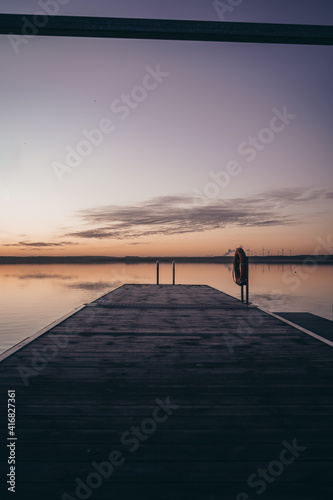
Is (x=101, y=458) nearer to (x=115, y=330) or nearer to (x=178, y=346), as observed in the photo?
(x=178, y=346)

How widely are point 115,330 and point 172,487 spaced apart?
364 centimetres

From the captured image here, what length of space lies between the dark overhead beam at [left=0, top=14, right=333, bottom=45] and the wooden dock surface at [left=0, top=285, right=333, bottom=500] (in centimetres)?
252

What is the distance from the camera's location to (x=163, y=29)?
A: 7.43ft

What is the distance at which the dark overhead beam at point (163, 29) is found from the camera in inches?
87.2

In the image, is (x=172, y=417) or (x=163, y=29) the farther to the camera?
(x=172, y=417)

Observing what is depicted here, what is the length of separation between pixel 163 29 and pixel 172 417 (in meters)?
2.58

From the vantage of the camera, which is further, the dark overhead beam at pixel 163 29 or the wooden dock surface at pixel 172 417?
the dark overhead beam at pixel 163 29

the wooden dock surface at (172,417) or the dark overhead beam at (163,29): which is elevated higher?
the dark overhead beam at (163,29)

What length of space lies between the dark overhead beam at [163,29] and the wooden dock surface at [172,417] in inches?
99.0

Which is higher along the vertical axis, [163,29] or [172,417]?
[163,29]

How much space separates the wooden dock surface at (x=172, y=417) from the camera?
195 cm

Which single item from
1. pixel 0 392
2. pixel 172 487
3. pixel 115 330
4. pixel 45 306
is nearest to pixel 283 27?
pixel 172 487

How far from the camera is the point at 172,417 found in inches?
104

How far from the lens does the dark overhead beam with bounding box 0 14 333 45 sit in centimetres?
221
